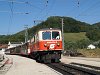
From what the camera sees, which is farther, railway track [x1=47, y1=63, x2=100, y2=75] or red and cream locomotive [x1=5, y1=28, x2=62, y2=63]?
red and cream locomotive [x1=5, y1=28, x2=62, y2=63]

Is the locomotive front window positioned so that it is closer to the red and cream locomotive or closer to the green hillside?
the red and cream locomotive

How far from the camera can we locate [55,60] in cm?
3341

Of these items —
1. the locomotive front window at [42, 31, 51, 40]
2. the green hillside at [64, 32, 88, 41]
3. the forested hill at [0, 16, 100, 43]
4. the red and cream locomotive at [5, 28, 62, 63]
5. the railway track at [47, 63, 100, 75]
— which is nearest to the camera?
the railway track at [47, 63, 100, 75]

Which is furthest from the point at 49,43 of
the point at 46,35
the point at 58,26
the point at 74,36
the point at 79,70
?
the point at 74,36

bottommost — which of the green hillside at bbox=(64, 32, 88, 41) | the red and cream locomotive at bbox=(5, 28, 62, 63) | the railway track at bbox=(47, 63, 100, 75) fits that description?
the railway track at bbox=(47, 63, 100, 75)

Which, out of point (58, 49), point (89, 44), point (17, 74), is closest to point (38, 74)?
point (17, 74)

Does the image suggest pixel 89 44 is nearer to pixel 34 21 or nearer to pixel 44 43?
pixel 34 21

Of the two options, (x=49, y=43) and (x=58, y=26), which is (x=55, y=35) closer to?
(x=49, y=43)

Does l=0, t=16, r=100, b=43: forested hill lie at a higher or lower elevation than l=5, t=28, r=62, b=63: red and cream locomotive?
higher

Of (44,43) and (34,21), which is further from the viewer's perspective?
(34,21)

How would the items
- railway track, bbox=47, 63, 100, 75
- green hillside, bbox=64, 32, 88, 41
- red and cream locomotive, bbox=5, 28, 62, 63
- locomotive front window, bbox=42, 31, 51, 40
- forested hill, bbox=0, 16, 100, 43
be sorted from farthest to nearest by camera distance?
green hillside, bbox=64, 32, 88, 41
forested hill, bbox=0, 16, 100, 43
locomotive front window, bbox=42, 31, 51, 40
red and cream locomotive, bbox=5, 28, 62, 63
railway track, bbox=47, 63, 100, 75

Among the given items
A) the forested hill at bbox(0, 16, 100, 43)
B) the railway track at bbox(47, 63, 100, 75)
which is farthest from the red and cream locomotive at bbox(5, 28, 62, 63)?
the forested hill at bbox(0, 16, 100, 43)

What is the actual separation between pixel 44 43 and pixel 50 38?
0.80 m

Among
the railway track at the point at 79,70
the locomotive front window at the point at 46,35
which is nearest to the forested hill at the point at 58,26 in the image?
the locomotive front window at the point at 46,35
